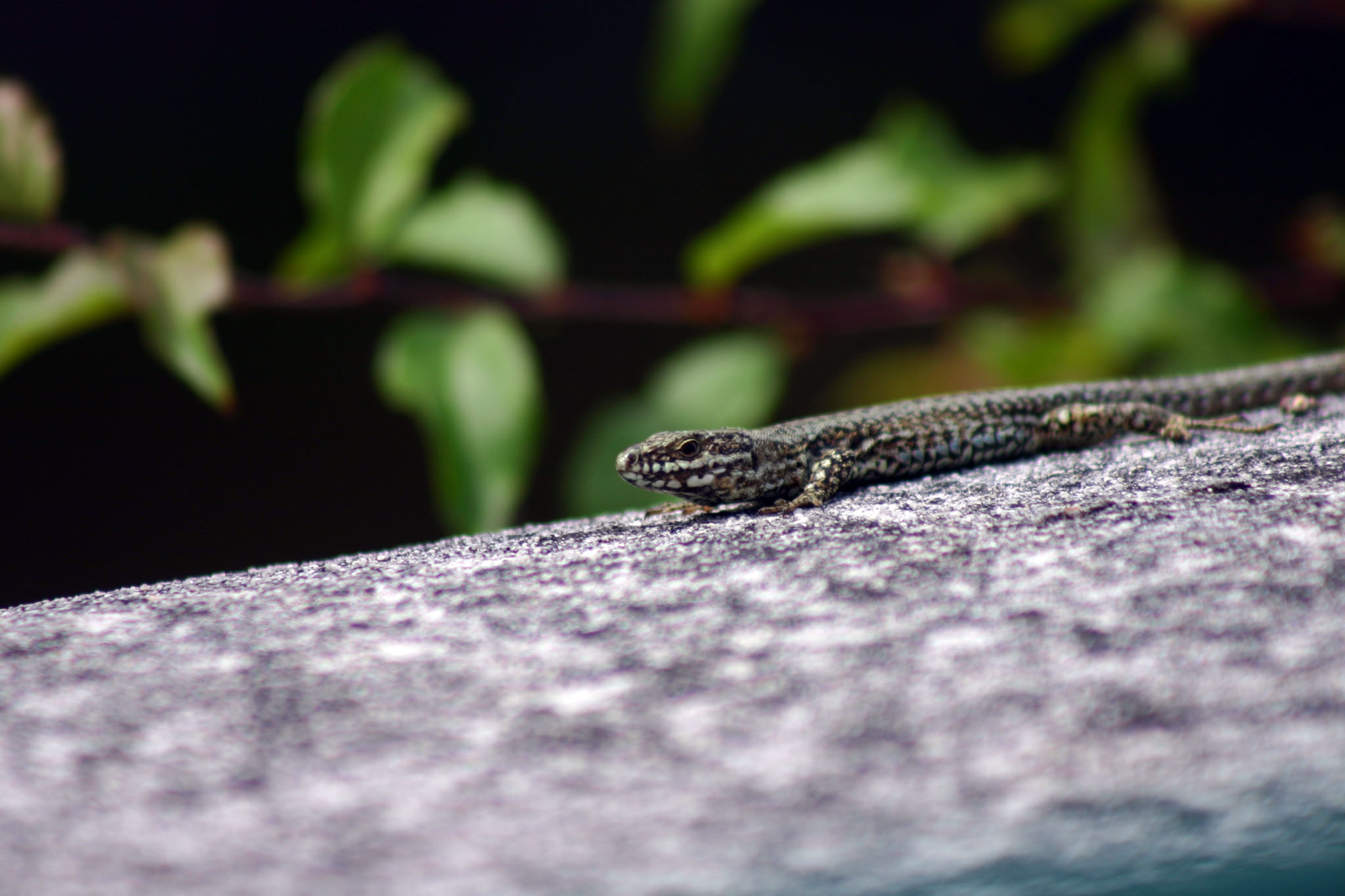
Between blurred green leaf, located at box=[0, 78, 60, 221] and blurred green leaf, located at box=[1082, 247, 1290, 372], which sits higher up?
blurred green leaf, located at box=[0, 78, 60, 221]

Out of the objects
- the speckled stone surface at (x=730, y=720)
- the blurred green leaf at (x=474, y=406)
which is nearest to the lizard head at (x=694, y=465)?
the blurred green leaf at (x=474, y=406)

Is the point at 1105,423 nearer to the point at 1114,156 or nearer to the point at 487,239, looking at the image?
the point at 1114,156

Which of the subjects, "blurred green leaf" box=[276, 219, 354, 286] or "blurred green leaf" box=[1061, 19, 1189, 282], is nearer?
"blurred green leaf" box=[276, 219, 354, 286]

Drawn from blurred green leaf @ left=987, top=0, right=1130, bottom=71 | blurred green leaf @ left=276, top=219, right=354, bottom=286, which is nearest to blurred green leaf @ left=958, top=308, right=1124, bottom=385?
blurred green leaf @ left=987, top=0, right=1130, bottom=71

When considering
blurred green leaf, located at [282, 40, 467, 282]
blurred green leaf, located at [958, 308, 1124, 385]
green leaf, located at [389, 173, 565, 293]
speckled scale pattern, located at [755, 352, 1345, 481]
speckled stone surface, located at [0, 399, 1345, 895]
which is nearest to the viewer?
speckled stone surface, located at [0, 399, 1345, 895]

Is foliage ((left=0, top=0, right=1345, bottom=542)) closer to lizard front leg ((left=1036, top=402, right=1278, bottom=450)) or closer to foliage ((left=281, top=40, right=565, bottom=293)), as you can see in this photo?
foliage ((left=281, top=40, right=565, bottom=293))

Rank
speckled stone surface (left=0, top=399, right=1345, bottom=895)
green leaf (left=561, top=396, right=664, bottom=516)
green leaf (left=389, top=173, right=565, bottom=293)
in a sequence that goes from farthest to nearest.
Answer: green leaf (left=561, top=396, right=664, bottom=516) < green leaf (left=389, top=173, right=565, bottom=293) < speckled stone surface (left=0, top=399, right=1345, bottom=895)

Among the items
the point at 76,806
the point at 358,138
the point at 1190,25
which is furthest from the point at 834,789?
the point at 1190,25

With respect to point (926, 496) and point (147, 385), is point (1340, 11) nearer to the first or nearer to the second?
point (926, 496)
